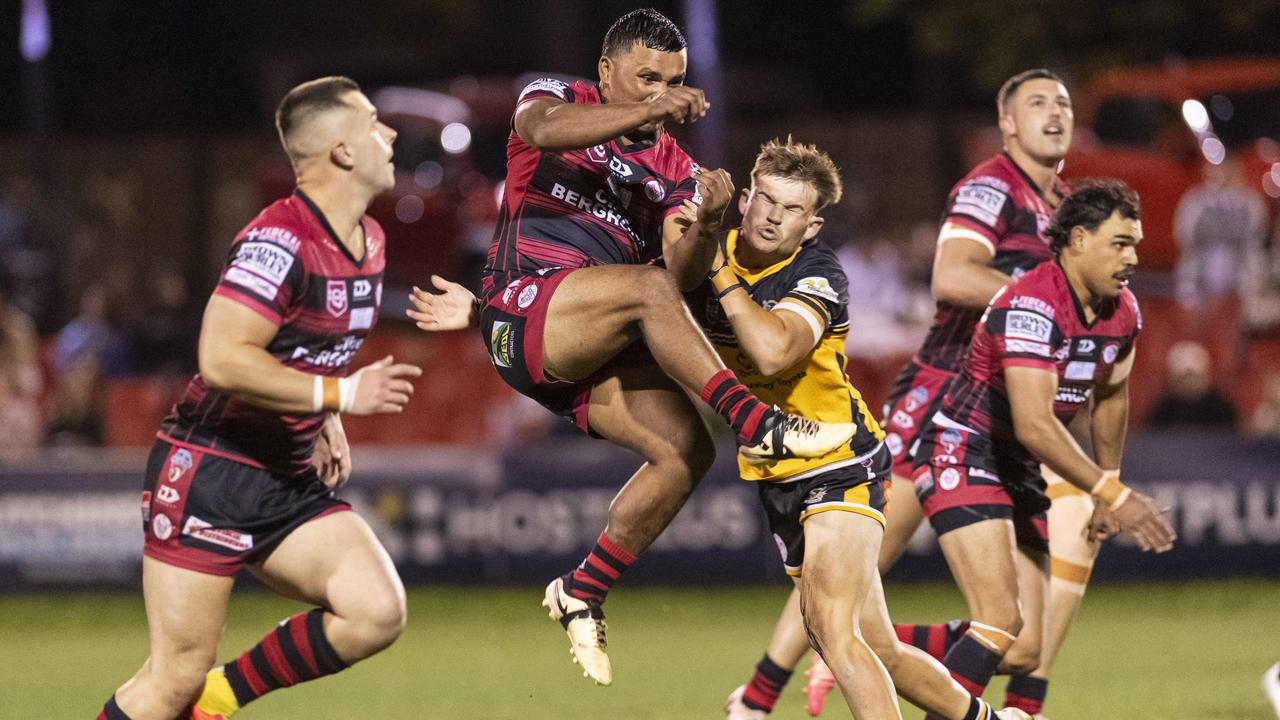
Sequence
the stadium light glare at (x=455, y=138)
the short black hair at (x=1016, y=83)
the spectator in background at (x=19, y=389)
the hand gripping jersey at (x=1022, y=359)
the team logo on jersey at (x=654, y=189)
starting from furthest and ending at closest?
1. the stadium light glare at (x=455, y=138)
2. the spectator in background at (x=19, y=389)
3. the short black hair at (x=1016, y=83)
4. the hand gripping jersey at (x=1022, y=359)
5. the team logo on jersey at (x=654, y=189)

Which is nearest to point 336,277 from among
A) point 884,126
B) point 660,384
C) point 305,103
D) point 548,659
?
point 305,103

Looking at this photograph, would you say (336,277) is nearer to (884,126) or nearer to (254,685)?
(254,685)

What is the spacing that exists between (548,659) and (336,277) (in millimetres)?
5373

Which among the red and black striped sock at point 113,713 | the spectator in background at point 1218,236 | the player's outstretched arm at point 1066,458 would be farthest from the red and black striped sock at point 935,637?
the spectator in background at point 1218,236

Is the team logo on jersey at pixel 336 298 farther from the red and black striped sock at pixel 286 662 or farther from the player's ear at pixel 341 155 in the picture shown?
the red and black striped sock at pixel 286 662

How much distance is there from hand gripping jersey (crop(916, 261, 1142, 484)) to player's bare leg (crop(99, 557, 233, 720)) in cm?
322

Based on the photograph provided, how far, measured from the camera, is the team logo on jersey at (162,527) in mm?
6551

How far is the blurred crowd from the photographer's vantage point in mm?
14570

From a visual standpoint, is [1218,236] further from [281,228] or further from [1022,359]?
[281,228]

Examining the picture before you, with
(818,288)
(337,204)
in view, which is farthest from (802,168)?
(337,204)

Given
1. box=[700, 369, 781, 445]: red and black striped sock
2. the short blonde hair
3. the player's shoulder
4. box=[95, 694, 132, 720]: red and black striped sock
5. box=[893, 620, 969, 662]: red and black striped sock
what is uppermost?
the short blonde hair

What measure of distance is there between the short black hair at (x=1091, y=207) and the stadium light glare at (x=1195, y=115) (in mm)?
10984

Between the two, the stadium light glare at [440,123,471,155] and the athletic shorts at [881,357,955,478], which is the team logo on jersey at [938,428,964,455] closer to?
the athletic shorts at [881,357,955,478]

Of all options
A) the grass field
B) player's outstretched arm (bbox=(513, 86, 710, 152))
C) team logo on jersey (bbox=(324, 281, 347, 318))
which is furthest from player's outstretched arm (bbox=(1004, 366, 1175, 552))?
team logo on jersey (bbox=(324, 281, 347, 318))
